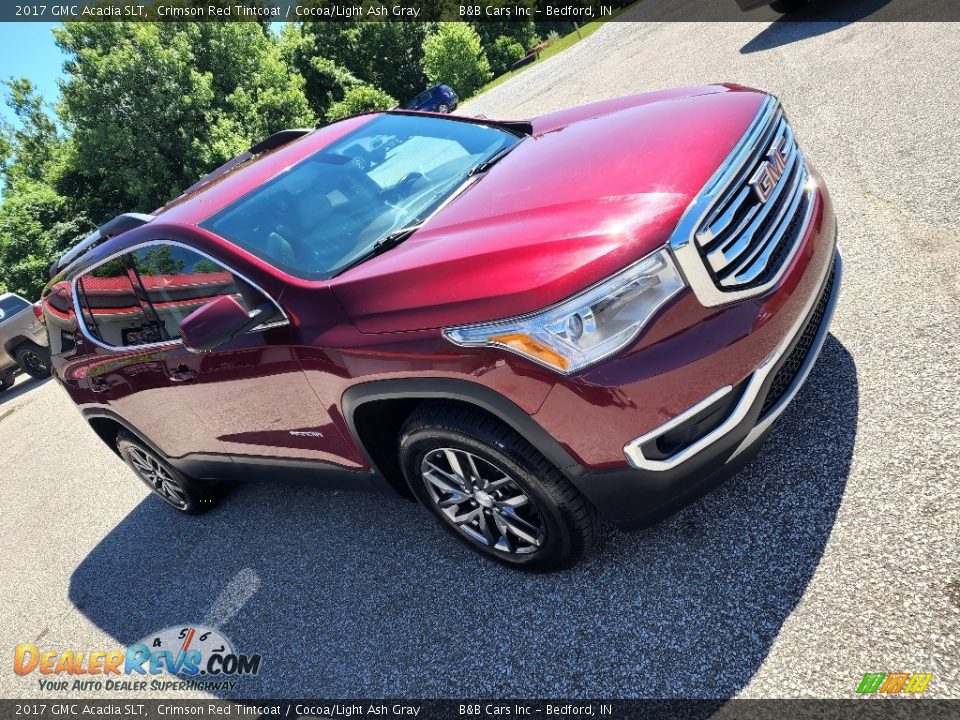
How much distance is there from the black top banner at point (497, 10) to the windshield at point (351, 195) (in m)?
7.19

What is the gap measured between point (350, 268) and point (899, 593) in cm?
228

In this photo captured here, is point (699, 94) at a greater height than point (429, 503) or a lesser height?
greater

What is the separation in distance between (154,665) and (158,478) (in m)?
1.58

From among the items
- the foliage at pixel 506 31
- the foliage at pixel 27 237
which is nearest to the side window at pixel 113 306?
the foliage at pixel 27 237

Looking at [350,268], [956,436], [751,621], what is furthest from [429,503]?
[956,436]

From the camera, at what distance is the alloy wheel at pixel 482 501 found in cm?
263

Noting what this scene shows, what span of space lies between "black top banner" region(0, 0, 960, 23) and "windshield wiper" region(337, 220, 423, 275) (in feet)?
26.0

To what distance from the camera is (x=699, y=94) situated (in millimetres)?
3256

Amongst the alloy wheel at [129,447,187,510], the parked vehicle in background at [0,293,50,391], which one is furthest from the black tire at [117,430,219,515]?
the parked vehicle in background at [0,293,50,391]

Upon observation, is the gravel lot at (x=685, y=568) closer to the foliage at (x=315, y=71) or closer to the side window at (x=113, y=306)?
the side window at (x=113, y=306)

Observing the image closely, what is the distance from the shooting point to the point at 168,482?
4535 millimetres

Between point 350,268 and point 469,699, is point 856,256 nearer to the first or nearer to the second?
point 350,268

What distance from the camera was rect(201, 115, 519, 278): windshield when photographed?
2.97 m

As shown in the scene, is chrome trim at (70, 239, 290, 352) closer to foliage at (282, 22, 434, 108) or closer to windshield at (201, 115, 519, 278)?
windshield at (201, 115, 519, 278)
